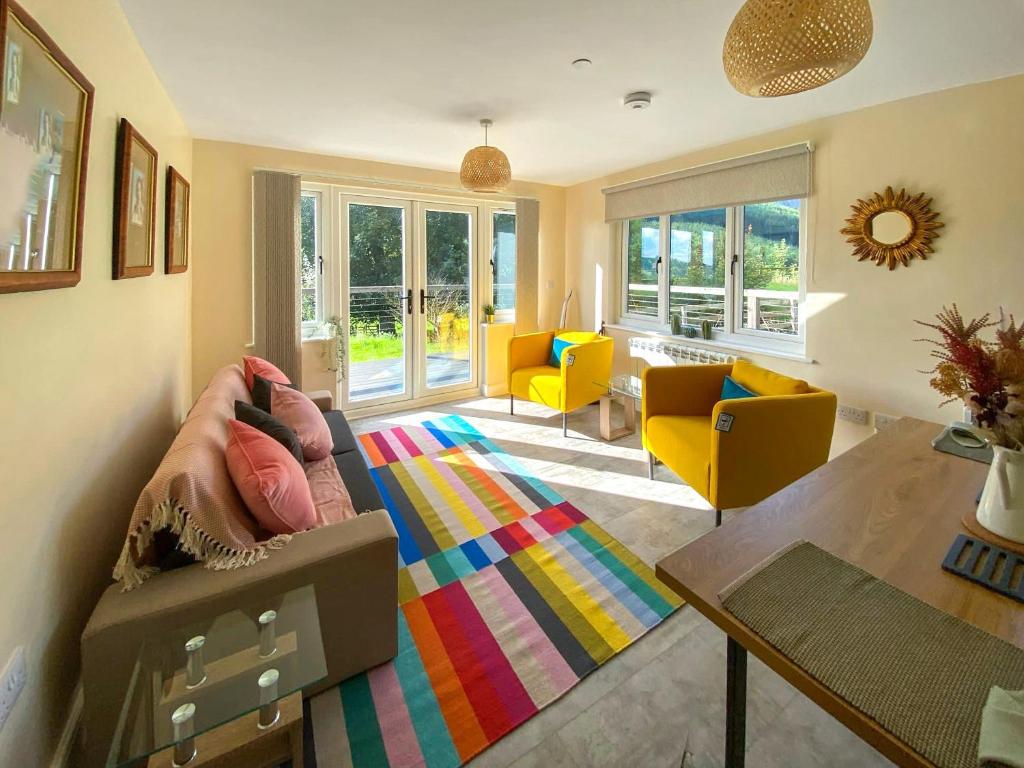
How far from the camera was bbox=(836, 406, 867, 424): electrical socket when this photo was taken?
3135 mm

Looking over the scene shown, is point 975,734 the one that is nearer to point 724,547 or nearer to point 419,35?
point 724,547

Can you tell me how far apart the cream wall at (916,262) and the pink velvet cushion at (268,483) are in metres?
3.37

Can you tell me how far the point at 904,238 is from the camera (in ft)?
9.34

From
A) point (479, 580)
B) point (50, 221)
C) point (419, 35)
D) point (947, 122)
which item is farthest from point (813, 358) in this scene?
point (50, 221)

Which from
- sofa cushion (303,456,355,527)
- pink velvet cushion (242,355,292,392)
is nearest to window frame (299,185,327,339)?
pink velvet cushion (242,355,292,392)

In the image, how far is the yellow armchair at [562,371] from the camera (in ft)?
13.2

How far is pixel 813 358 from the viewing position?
3379 millimetres

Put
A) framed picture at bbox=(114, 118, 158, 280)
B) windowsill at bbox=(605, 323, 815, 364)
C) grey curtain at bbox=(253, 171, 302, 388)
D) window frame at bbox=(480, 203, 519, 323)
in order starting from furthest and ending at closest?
window frame at bbox=(480, 203, 519, 323) → grey curtain at bbox=(253, 171, 302, 388) → windowsill at bbox=(605, 323, 815, 364) → framed picture at bbox=(114, 118, 158, 280)

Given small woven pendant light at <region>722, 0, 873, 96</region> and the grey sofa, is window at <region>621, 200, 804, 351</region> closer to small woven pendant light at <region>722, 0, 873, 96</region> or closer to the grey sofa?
small woven pendant light at <region>722, 0, 873, 96</region>

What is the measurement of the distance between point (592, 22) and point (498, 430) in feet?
9.82

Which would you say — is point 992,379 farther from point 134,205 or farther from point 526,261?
point 526,261

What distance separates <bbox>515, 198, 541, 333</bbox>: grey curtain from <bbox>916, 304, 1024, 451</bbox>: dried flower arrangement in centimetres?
427

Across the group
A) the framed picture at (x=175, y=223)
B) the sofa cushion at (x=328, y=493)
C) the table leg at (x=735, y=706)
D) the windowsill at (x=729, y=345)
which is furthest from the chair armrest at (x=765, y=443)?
the framed picture at (x=175, y=223)

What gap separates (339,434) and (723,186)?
3.38 m
